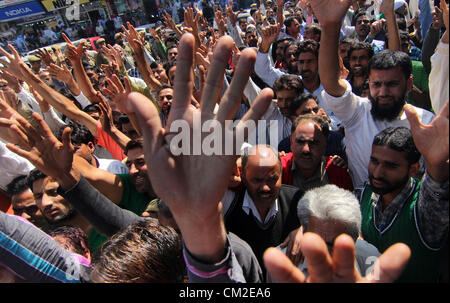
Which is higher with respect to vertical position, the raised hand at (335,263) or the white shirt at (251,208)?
the raised hand at (335,263)

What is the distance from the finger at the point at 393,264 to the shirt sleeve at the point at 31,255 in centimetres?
117

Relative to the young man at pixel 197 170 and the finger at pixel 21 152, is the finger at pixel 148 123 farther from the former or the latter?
the finger at pixel 21 152

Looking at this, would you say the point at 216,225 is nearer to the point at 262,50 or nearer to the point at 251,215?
the point at 251,215

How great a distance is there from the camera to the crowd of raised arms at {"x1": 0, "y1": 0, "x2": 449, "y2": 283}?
0.88 metres

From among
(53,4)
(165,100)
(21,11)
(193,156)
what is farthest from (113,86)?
(21,11)

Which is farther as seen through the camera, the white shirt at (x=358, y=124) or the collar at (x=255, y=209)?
the white shirt at (x=358, y=124)

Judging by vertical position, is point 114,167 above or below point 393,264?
below

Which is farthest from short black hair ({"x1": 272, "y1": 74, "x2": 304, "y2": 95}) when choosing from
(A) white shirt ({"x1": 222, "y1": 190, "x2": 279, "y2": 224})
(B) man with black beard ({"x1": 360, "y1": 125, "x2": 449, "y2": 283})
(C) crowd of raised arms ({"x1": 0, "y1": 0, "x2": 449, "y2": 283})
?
(A) white shirt ({"x1": 222, "y1": 190, "x2": 279, "y2": 224})

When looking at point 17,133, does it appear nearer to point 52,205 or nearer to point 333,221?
point 52,205

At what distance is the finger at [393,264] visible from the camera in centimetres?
64

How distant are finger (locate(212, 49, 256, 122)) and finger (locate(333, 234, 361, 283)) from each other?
48 cm

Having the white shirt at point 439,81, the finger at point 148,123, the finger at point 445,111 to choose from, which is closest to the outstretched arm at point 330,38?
the white shirt at point 439,81

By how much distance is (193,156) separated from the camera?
90 centimetres

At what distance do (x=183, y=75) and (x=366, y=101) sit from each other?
1.71 m
